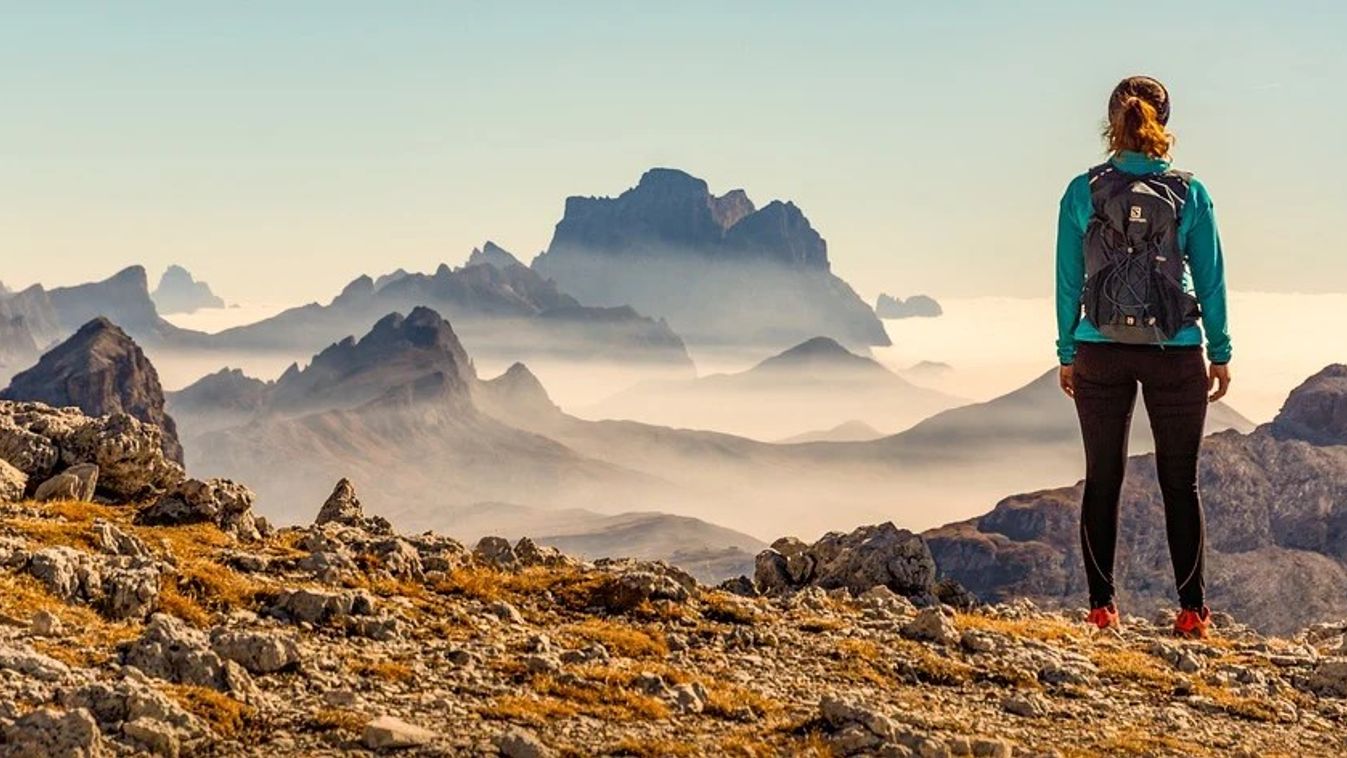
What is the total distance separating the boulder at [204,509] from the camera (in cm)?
2741

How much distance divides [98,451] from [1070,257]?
18.2 metres

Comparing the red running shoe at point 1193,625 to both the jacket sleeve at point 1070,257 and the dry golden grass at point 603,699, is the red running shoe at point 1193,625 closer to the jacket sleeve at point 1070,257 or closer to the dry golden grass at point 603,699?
the jacket sleeve at point 1070,257

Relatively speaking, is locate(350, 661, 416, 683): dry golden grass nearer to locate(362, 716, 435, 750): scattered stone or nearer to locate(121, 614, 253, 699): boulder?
locate(121, 614, 253, 699): boulder

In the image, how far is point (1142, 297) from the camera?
21.4 metres

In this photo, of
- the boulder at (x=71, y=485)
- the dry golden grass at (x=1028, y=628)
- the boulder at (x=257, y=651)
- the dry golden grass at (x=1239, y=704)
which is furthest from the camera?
the boulder at (x=71, y=485)

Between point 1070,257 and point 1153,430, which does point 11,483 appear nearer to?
point 1070,257

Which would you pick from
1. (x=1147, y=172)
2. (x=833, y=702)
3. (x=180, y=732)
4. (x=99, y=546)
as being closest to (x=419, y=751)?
(x=180, y=732)

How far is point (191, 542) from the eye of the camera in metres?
25.8

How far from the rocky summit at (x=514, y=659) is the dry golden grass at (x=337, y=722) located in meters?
0.03

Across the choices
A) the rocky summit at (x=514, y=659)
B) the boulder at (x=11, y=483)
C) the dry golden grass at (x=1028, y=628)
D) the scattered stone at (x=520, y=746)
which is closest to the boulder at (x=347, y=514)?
the rocky summit at (x=514, y=659)

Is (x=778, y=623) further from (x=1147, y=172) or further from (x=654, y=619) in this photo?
(x=1147, y=172)

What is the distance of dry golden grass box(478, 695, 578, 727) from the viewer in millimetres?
16812

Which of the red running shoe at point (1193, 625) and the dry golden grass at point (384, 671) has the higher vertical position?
the red running shoe at point (1193, 625)

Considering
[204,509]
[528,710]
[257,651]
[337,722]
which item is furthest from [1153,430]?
[204,509]
